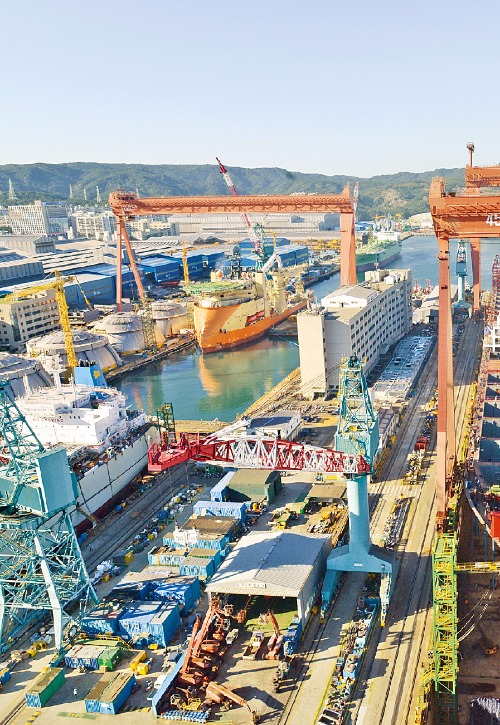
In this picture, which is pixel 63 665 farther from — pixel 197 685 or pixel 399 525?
pixel 399 525

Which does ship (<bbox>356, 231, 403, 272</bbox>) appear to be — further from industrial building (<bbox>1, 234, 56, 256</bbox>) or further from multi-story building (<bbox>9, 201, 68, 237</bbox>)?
multi-story building (<bbox>9, 201, 68, 237</bbox>)

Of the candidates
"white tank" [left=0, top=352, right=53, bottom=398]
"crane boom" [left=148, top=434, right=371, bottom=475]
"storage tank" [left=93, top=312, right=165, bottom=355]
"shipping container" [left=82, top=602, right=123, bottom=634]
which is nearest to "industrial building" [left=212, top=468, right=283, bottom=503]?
"crane boom" [left=148, top=434, right=371, bottom=475]

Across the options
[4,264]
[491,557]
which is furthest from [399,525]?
[4,264]

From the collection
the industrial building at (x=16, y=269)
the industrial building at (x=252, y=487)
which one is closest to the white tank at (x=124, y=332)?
the industrial building at (x=16, y=269)

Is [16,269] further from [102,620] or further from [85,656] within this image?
[85,656]

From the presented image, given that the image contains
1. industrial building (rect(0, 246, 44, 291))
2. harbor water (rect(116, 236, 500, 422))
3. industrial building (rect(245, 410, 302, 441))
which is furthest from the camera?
industrial building (rect(0, 246, 44, 291))

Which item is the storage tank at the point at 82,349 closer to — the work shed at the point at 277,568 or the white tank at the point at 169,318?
the white tank at the point at 169,318
